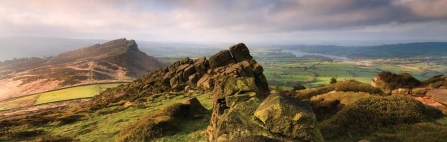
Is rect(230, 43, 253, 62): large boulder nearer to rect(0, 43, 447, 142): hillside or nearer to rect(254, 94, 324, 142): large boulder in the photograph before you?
rect(0, 43, 447, 142): hillside

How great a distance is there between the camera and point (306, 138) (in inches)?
471


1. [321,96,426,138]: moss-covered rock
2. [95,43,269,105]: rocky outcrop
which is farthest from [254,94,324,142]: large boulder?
[95,43,269,105]: rocky outcrop

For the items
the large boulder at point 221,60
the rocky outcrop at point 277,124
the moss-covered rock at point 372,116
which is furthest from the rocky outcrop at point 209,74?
the rocky outcrop at point 277,124

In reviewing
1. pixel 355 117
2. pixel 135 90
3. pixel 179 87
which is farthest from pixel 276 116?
pixel 135 90

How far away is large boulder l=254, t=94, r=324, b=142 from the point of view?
12.1 meters

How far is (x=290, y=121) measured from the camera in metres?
12.2

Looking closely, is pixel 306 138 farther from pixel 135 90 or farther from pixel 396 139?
pixel 135 90

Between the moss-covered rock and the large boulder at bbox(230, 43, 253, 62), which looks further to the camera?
the large boulder at bbox(230, 43, 253, 62)

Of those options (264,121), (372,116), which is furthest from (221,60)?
(264,121)

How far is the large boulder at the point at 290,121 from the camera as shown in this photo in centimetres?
1209

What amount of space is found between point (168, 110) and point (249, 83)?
10798 millimetres

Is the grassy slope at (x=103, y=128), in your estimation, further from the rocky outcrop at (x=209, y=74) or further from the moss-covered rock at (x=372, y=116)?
the rocky outcrop at (x=209, y=74)

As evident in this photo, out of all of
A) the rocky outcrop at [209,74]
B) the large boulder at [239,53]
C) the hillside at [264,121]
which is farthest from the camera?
the large boulder at [239,53]

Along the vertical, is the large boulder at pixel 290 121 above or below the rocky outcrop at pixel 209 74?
above
